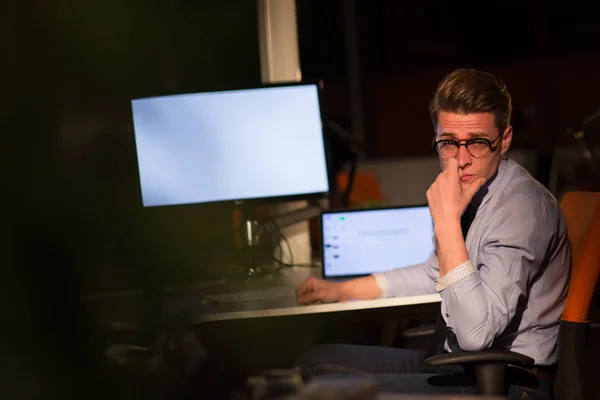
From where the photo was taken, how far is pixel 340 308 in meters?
2.22

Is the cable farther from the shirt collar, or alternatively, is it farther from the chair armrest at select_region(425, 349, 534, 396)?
the chair armrest at select_region(425, 349, 534, 396)

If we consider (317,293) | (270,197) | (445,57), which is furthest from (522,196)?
(445,57)

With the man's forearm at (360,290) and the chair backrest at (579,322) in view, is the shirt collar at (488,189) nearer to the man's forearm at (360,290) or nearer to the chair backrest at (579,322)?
the chair backrest at (579,322)

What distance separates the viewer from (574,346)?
1.80 m

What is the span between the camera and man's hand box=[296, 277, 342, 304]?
2.24 metres

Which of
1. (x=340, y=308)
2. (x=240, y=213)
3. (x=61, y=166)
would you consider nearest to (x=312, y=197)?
(x=240, y=213)

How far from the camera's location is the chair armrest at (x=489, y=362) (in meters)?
1.72

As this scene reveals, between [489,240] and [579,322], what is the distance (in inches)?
11.1

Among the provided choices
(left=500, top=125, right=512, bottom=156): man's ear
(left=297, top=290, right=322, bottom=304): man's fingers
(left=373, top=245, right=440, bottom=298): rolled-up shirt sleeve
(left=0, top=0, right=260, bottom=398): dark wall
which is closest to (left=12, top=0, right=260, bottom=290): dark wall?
(left=0, top=0, right=260, bottom=398): dark wall

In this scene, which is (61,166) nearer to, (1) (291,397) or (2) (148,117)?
(1) (291,397)

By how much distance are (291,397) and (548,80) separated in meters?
6.24

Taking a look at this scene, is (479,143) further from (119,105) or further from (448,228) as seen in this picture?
(119,105)

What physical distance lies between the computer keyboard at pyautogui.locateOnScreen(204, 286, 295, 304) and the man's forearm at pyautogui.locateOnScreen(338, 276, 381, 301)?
18 cm

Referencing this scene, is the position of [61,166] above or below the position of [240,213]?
above
